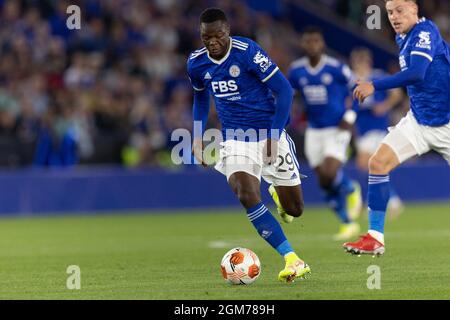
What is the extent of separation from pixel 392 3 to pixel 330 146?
5.35 m

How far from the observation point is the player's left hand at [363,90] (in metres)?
9.09

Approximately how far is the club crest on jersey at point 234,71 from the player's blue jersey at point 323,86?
5.14 metres

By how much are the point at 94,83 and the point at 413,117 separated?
11.6 metres

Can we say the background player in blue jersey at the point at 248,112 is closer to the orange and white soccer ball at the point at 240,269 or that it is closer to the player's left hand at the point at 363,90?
the orange and white soccer ball at the point at 240,269

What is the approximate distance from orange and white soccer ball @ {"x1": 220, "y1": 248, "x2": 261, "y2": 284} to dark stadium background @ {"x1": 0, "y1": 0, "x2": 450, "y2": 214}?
1018 centimetres

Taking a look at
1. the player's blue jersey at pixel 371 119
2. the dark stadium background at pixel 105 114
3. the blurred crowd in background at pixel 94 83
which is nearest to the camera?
the player's blue jersey at pixel 371 119

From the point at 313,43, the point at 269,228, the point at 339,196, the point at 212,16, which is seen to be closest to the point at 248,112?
the point at 212,16

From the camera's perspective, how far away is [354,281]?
901 cm

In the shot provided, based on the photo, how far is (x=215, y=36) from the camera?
9383 mm

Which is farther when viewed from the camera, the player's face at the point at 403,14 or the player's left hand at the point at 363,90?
the player's face at the point at 403,14

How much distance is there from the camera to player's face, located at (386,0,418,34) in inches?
378

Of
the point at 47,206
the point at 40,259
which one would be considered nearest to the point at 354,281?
the point at 40,259

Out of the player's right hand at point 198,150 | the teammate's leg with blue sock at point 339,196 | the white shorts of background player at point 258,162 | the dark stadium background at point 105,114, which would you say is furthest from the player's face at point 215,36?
the dark stadium background at point 105,114

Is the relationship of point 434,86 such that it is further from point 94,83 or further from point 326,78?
point 94,83
